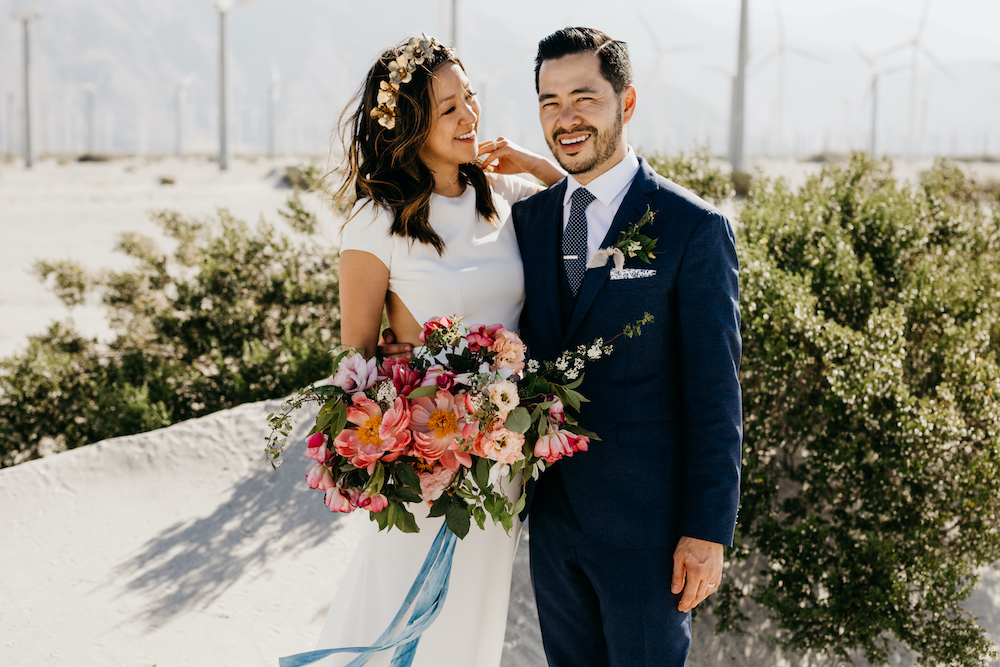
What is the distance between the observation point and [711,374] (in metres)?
2.84

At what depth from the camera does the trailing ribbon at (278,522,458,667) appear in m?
3.14

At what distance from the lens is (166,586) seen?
566 centimetres

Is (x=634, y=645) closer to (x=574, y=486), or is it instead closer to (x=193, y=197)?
(x=574, y=486)

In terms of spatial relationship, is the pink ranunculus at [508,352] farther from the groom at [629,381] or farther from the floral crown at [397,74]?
the floral crown at [397,74]

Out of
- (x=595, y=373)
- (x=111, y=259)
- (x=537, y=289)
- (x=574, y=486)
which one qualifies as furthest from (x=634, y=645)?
(x=111, y=259)

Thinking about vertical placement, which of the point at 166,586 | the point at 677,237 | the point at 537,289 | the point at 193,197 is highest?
the point at 193,197

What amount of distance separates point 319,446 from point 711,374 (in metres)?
1.44

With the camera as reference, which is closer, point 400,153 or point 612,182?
point 612,182

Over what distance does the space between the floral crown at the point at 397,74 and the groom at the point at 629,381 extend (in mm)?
485

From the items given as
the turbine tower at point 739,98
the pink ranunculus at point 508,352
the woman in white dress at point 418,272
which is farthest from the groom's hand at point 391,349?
the turbine tower at point 739,98

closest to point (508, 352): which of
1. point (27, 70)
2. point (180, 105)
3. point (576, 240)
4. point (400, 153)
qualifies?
point (576, 240)

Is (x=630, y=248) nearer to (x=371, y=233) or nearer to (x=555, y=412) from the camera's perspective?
(x=555, y=412)

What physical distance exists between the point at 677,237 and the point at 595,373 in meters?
0.60

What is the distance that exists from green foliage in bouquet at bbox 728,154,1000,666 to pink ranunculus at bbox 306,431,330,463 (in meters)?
3.35
